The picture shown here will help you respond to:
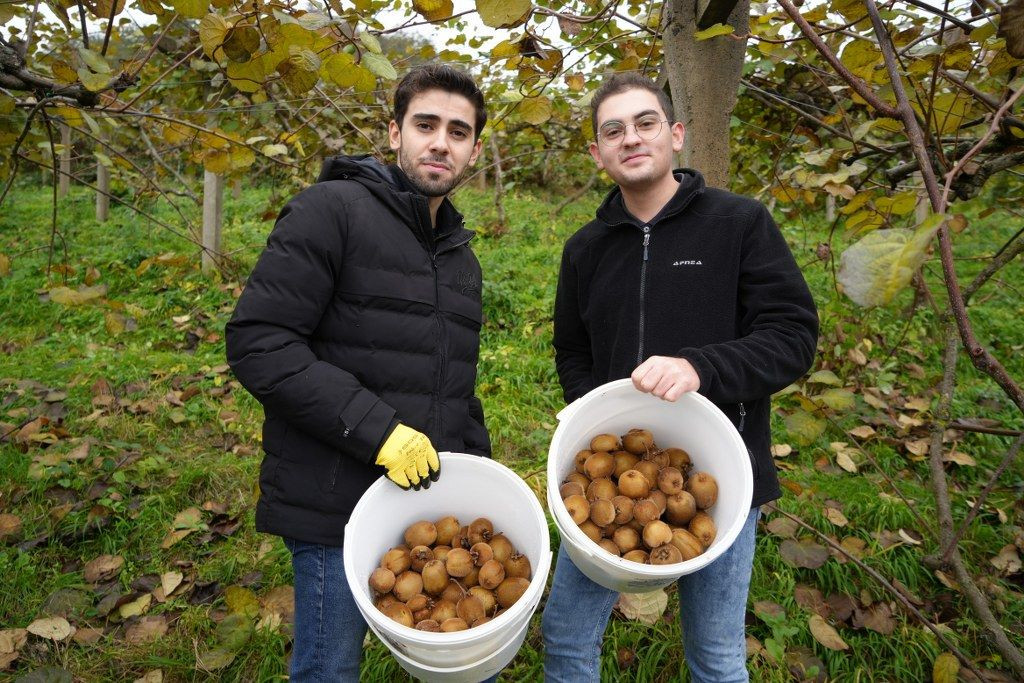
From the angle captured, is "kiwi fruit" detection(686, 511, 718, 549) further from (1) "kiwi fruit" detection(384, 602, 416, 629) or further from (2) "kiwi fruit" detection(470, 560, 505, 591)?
(1) "kiwi fruit" detection(384, 602, 416, 629)

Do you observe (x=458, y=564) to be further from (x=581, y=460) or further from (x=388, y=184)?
(x=388, y=184)

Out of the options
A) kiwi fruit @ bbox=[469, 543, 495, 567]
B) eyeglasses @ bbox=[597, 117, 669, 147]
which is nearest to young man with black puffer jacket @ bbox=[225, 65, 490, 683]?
kiwi fruit @ bbox=[469, 543, 495, 567]

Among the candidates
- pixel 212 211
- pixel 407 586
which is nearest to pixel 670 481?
pixel 407 586

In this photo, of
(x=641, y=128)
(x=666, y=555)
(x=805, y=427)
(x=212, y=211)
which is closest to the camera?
(x=666, y=555)

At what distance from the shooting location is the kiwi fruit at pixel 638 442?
1457mm

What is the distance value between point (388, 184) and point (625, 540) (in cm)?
112

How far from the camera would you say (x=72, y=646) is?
84.5 inches

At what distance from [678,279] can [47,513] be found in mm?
3161

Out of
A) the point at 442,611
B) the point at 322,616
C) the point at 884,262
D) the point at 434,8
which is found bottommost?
the point at 322,616

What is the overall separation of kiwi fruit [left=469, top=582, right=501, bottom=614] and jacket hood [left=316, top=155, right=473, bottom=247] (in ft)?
3.02

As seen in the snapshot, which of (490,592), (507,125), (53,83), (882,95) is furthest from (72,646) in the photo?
(507,125)

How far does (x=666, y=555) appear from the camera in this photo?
124 cm

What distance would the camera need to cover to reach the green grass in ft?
7.00

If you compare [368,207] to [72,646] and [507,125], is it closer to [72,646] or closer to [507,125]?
[72,646]
